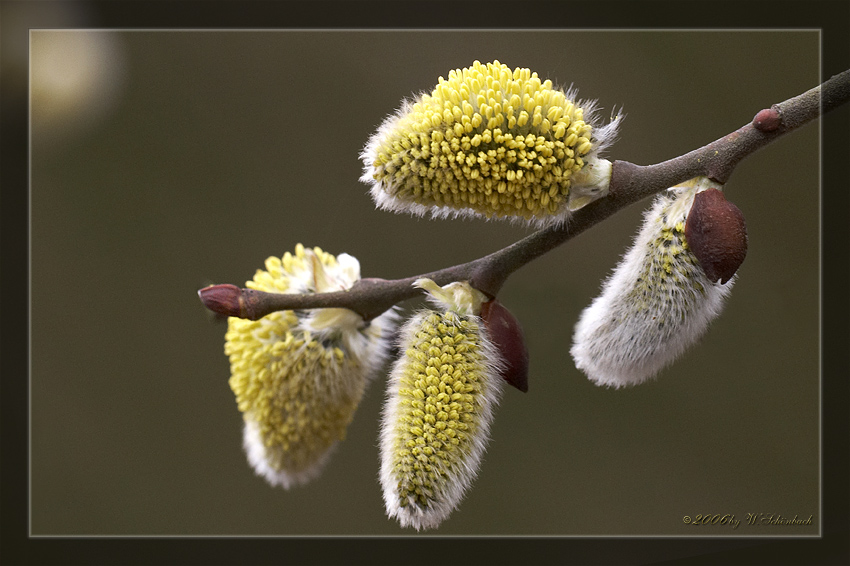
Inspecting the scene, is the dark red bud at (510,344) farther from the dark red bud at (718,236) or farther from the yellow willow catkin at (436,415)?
the dark red bud at (718,236)

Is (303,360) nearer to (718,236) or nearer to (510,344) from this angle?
(510,344)

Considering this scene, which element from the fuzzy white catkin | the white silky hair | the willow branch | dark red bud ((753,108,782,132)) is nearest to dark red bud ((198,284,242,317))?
the willow branch

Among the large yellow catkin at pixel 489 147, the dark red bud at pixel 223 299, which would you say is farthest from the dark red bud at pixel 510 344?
the dark red bud at pixel 223 299

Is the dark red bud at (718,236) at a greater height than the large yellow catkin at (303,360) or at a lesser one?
greater

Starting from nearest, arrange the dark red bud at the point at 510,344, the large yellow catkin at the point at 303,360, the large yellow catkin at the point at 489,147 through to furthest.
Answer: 1. the large yellow catkin at the point at 489,147
2. the dark red bud at the point at 510,344
3. the large yellow catkin at the point at 303,360

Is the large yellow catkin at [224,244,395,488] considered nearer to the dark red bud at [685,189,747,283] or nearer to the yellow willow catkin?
the yellow willow catkin

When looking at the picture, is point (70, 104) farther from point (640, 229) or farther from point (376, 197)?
point (640, 229)
